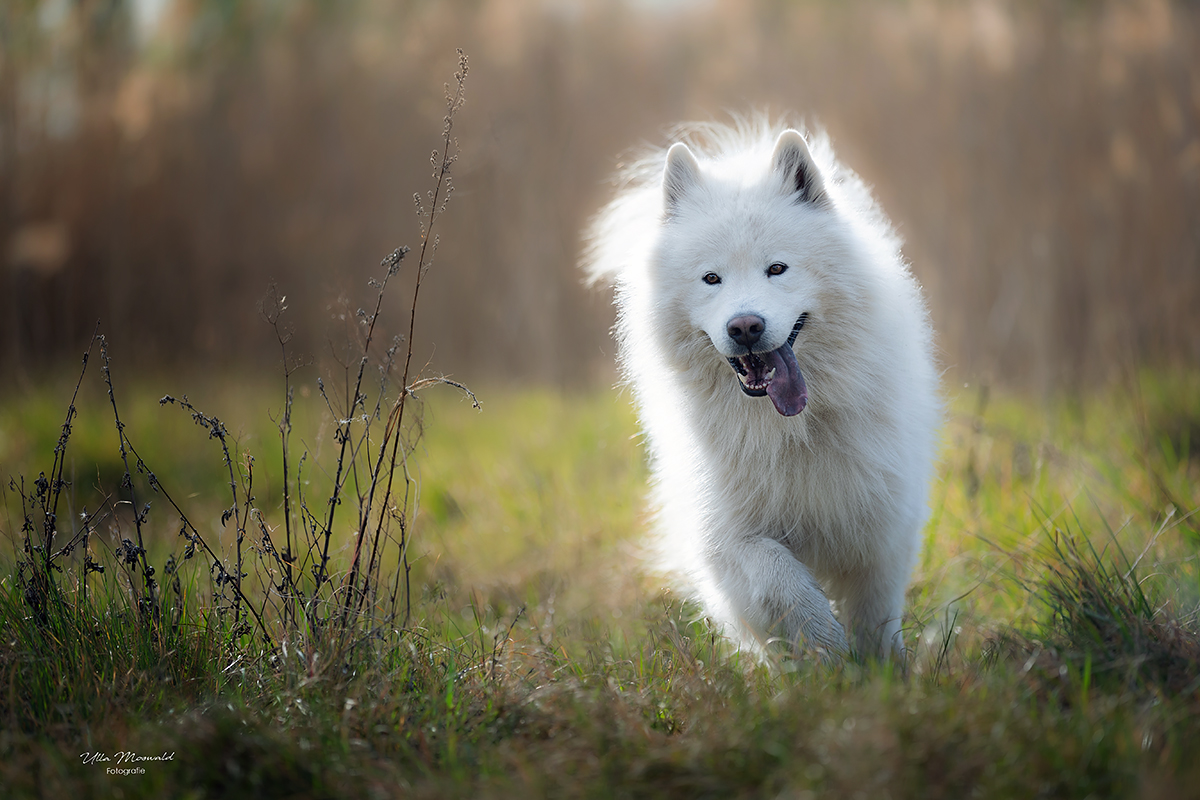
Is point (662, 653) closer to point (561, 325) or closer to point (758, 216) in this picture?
point (758, 216)

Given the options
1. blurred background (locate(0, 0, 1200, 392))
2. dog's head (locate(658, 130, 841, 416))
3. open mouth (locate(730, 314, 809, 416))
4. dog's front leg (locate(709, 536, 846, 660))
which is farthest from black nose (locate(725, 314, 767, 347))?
blurred background (locate(0, 0, 1200, 392))

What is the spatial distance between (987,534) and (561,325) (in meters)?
6.23

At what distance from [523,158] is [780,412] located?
7654mm

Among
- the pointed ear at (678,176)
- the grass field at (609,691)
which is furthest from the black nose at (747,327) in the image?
the grass field at (609,691)

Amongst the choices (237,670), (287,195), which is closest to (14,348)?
(287,195)

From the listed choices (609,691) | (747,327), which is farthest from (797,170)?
(609,691)

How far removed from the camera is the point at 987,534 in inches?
183

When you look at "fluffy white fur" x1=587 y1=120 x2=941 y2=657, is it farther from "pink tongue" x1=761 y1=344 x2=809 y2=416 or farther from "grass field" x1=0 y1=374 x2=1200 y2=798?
"grass field" x1=0 y1=374 x2=1200 y2=798

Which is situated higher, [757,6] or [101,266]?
[757,6]

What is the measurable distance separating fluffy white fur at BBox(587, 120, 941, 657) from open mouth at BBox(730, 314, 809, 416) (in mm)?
72

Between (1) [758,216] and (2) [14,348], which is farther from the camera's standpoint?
(2) [14,348]

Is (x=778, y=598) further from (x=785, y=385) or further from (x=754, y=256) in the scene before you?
(x=754, y=256)

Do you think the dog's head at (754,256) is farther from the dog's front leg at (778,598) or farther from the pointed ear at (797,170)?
the dog's front leg at (778,598)

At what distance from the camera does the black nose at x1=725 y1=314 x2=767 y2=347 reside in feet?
10.4
